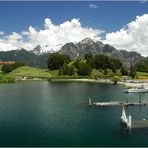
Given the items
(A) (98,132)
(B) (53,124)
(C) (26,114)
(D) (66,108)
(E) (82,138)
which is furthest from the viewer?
(D) (66,108)

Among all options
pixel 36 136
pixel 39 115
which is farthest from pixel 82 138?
pixel 39 115

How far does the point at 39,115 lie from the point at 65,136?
874 inches

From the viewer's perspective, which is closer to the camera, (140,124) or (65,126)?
(140,124)

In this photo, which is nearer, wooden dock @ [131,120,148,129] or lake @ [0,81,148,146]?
lake @ [0,81,148,146]

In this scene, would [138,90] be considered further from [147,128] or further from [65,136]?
[65,136]

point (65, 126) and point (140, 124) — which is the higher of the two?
point (140, 124)

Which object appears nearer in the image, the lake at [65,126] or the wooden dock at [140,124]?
the lake at [65,126]

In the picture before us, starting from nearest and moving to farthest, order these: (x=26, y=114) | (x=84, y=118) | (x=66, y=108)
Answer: (x=84, y=118) → (x=26, y=114) → (x=66, y=108)

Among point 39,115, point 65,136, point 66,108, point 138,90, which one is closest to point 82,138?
point 65,136

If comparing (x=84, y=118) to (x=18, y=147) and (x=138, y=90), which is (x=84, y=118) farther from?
(x=138, y=90)

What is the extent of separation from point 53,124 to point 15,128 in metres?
8.56

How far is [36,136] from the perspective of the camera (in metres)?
61.7

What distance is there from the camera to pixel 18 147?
5441 centimetres

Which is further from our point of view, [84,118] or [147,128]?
[84,118]
